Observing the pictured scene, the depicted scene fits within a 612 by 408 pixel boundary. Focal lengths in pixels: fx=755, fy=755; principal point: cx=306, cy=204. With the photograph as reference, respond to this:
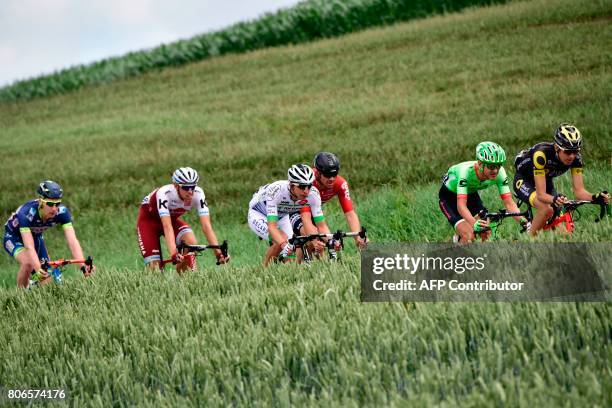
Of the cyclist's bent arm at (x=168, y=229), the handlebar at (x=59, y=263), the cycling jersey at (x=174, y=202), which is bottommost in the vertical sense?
the handlebar at (x=59, y=263)

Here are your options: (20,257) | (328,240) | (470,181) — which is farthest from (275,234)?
(20,257)

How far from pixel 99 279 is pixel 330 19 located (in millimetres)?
34564

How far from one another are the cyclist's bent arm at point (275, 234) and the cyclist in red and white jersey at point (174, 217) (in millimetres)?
647

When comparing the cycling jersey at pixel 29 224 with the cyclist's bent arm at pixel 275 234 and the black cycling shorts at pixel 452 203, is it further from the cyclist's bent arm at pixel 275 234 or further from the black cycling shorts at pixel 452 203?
the black cycling shorts at pixel 452 203

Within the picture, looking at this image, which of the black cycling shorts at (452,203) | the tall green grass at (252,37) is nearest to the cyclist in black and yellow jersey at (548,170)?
the black cycling shorts at (452,203)

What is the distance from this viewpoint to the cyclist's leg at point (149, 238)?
11148mm

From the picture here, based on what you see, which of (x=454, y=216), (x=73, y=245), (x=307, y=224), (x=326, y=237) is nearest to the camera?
(x=326, y=237)

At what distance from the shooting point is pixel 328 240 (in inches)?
346

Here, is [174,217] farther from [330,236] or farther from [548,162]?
[548,162]

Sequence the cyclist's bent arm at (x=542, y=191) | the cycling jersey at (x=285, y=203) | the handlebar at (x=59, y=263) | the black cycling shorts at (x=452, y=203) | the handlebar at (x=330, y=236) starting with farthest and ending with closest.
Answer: the black cycling shorts at (x=452, y=203) → the handlebar at (x=59, y=263) → the cycling jersey at (x=285, y=203) → the cyclist's bent arm at (x=542, y=191) → the handlebar at (x=330, y=236)

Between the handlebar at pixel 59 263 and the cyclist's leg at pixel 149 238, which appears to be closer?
the handlebar at pixel 59 263

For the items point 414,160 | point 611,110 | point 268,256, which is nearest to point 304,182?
point 268,256

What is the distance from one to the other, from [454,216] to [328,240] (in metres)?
2.68

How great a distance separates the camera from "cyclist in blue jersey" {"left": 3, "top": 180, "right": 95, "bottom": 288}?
11018 millimetres
